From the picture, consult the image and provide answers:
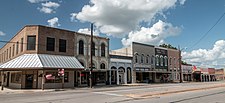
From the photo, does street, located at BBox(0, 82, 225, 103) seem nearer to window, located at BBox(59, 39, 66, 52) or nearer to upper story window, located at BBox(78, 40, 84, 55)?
window, located at BBox(59, 39, 66, 52)

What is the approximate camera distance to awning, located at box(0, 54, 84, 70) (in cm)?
2753

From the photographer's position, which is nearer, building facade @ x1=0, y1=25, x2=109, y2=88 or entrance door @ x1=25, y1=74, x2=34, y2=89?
building facade @ x1=0, y1=25, x2=109, y2=88

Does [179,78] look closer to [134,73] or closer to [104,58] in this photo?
[134,73]

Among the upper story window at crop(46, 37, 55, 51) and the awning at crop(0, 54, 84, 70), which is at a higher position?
the upper story window at crop(46, 37, 55, 51)

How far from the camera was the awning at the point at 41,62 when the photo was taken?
27531mm

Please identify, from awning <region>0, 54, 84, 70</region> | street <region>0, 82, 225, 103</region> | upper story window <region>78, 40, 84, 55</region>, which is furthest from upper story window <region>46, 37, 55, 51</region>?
street <region>0, 82, 225, 103</region>

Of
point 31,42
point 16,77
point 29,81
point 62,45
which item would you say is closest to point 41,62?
point 29,81

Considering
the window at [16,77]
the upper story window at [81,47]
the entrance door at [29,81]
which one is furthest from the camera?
the upper story window at [81,47]

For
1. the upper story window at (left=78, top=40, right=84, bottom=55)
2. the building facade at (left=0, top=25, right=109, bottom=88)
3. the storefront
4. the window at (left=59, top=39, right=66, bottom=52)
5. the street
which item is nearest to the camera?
the street

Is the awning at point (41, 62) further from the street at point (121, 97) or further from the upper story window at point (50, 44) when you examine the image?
the street at point (121, 97)

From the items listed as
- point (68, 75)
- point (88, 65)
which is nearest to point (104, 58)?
point (88, 65)

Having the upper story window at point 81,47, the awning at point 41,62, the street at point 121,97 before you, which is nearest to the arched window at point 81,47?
the upper story window at point 81,47

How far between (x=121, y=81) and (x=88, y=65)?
8466mm

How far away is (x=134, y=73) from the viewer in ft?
144
